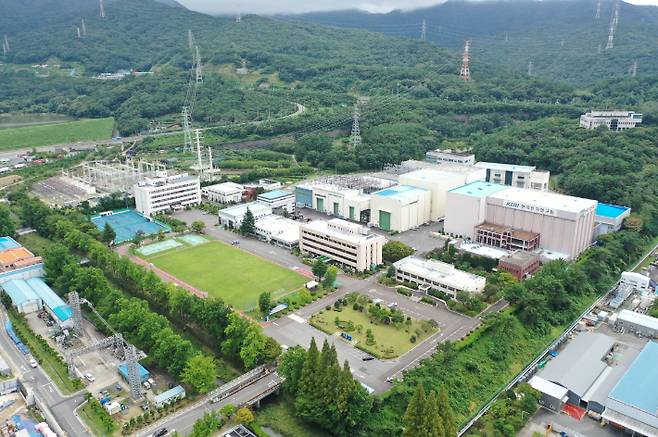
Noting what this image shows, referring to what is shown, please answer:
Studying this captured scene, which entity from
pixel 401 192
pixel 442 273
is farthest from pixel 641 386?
pixel 401 192

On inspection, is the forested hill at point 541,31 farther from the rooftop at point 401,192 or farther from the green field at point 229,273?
the green field at point 229,273

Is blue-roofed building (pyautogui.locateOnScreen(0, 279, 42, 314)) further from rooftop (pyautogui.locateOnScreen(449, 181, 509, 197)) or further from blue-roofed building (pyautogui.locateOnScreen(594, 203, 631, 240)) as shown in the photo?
blue-roofed building (pyautogui.locateOnScreen(594, 203, 631, 240))

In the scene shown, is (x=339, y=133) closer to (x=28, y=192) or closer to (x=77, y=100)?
(x=28, y=192)

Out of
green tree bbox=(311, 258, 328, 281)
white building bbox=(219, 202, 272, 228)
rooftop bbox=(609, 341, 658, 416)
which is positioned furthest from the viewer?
white building bbox=(219, 202, 272, 228)

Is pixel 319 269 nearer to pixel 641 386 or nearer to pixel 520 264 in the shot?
pixel 520 264

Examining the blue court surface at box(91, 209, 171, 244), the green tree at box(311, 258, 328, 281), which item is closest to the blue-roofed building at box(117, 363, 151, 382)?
the green tree at box(311, 258, 328, 281)
